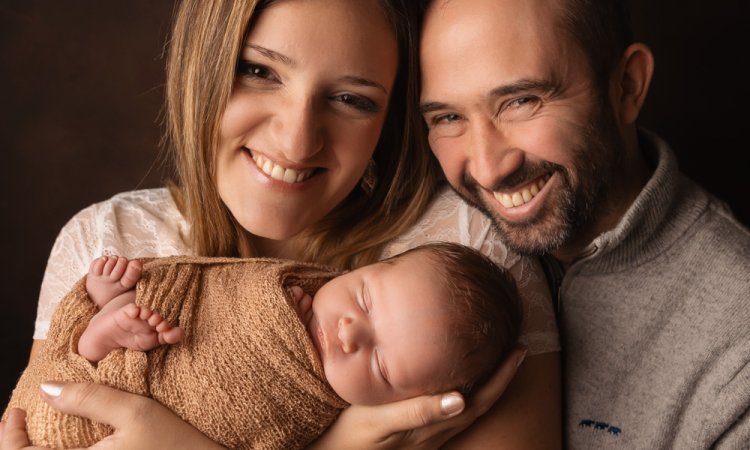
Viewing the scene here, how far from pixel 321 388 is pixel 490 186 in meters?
0.66

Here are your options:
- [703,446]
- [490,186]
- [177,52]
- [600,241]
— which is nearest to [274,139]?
[177,52]

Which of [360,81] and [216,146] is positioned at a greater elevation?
[360,81]

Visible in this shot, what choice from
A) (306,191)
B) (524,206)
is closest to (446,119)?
(524,206)

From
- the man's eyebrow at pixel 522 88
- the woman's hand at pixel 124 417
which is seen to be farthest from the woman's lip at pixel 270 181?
the woman's hand at pixel 124 417

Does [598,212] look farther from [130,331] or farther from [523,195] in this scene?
[130,331]

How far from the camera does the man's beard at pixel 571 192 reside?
1.90 metres

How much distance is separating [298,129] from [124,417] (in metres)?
0.75

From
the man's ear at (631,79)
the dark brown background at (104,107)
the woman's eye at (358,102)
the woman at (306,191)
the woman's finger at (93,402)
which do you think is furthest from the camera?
the dark brown background at (104,107)

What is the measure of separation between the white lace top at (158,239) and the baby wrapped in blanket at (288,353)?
23 cm

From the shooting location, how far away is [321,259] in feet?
7.20

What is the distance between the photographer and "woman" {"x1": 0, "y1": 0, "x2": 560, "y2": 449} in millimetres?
1647

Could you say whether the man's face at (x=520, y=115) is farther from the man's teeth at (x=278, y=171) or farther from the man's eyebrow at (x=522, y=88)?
the man's teeth at (x=278, y=171)

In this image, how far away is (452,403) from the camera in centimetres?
155

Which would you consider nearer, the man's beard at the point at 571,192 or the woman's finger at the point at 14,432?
the woman's finger at the point at 14,432
